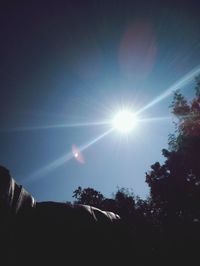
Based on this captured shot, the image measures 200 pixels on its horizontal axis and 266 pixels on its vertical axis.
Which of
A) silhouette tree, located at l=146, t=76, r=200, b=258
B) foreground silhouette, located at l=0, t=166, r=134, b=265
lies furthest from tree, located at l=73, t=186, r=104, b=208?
foreground silhouette, located at l=0, t=166, r=134, b=265

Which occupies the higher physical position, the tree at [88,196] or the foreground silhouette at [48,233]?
the tree at [88,196]

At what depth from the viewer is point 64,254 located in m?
2.35

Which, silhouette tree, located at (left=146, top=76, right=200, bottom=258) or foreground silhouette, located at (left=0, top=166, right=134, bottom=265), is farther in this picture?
silhouette tree, located at (left=146, top=76, right=200, bottom=258)

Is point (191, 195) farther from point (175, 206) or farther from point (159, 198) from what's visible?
point (159, 198)

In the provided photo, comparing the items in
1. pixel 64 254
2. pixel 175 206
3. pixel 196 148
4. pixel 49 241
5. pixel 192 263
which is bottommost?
pixel 192 263

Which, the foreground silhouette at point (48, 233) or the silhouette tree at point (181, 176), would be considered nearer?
the foreground silhouette at point (48, 233)

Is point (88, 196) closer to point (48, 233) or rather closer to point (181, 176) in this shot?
point (181, 176)

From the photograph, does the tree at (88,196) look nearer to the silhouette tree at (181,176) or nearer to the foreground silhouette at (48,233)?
the silhouette tree at (181,176)

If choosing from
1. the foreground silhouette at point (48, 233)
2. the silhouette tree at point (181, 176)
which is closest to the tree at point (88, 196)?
the silhouette tree at point (181, 176)

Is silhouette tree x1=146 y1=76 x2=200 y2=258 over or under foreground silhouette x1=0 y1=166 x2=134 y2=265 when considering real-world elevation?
over

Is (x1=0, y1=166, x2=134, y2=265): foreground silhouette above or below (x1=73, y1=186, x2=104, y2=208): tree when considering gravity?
below

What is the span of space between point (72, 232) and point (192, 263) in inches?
314

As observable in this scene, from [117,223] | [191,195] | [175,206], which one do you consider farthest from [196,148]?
[117,223]

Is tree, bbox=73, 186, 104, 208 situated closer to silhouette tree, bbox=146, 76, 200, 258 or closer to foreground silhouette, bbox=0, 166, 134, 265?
silhouette tree, bbox=146, 76, 200, 258
